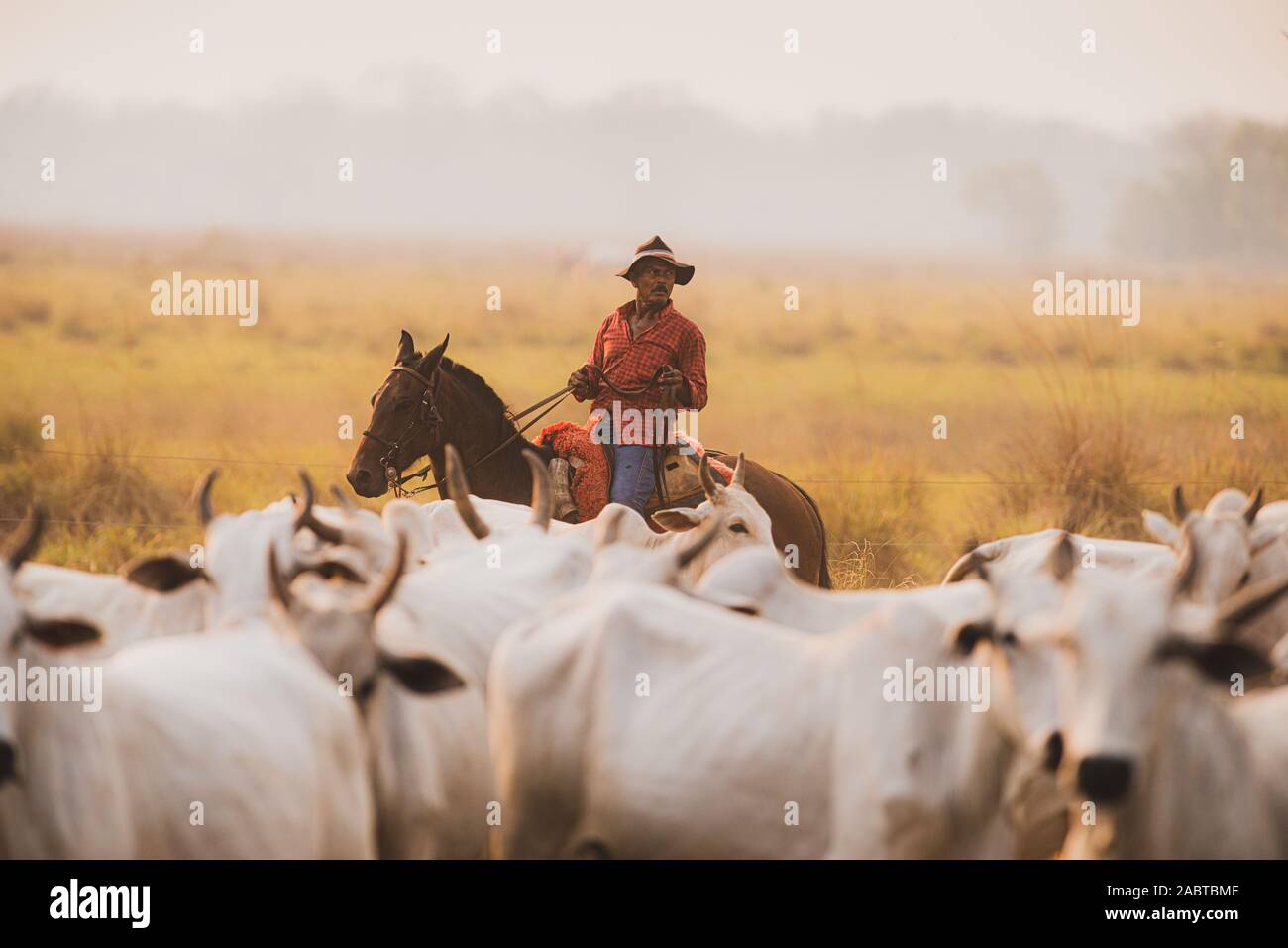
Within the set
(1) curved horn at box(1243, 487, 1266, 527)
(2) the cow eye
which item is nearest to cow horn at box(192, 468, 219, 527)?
(2) the cow eye

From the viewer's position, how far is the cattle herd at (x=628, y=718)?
12.4 feet

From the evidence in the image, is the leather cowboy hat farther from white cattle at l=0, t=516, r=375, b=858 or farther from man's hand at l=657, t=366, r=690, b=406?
white cattle at l=0, t=516, r=375, b=858

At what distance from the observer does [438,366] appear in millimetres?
8586

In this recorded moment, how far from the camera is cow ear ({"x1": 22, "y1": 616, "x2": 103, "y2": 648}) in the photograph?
12.5 feet

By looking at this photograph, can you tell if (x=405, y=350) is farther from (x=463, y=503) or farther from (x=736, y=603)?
(x=736, y=603)

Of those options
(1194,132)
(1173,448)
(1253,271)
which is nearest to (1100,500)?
(1173,448)

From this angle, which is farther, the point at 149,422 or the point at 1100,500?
the point at 149,422

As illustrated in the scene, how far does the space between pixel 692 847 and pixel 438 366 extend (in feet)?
14.7

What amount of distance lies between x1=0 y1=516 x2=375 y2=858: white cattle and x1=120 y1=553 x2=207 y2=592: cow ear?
2.91 ft

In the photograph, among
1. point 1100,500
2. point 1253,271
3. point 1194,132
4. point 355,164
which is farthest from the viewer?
point 355,164

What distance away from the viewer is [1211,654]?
12.4 feet

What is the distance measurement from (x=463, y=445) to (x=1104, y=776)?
529cm
